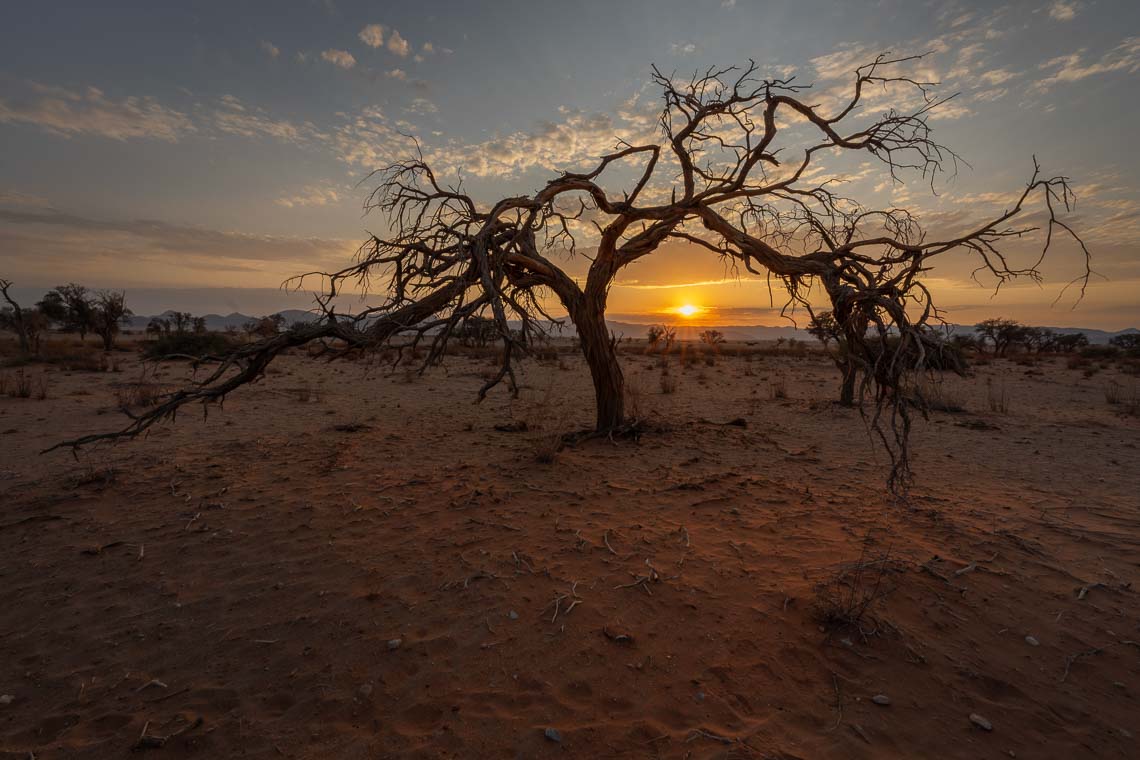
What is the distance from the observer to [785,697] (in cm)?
270

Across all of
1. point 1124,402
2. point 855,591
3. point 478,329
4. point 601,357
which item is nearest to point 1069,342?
point 1124,402

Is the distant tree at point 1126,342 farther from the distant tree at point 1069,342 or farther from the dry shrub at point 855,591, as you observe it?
the dry shrub at point 855,591

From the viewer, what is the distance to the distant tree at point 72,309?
27.3 meters

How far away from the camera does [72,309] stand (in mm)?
29109

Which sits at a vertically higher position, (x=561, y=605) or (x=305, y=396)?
(x=305, y=396)

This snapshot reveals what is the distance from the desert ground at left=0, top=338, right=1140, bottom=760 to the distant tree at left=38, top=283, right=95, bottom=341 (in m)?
28.4

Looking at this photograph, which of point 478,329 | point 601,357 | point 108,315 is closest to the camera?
point 478,329

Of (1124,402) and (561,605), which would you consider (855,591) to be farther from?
(1124,402)

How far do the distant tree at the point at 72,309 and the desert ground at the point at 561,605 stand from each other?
28.4m

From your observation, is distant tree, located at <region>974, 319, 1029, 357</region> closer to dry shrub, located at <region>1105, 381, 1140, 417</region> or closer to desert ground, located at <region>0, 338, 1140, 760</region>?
dry shrub, located at <region>1105, 381, 1140, 417</region>

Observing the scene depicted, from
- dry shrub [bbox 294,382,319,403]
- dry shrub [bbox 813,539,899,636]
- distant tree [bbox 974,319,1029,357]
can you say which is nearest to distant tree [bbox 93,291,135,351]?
dry shrub [bbox 294,382,319,403]

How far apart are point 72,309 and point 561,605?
39536 mm

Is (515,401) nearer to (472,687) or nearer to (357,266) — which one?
(357,266)

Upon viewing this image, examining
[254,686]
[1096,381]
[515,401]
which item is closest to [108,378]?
[515,401]
